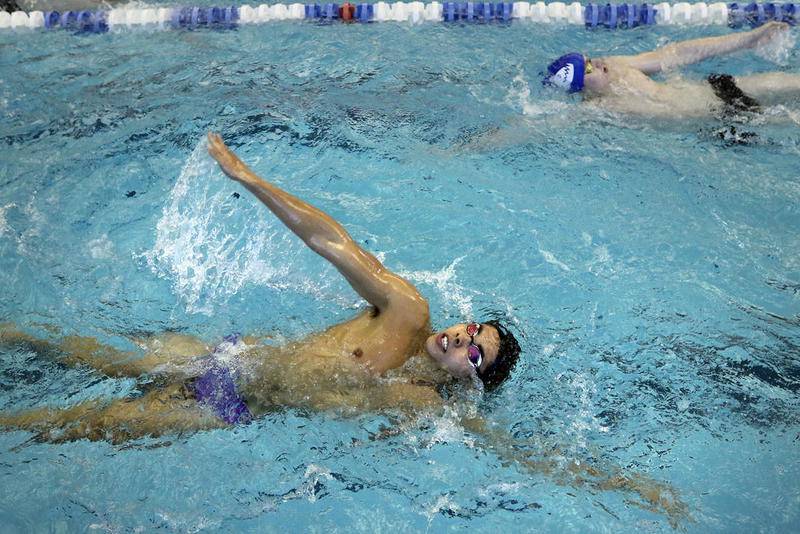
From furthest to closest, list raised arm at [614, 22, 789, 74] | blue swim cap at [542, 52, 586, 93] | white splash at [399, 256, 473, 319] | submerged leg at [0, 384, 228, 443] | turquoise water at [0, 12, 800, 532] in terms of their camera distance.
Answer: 1. raised arm at [614, 22, 789, 74]
2. blue swim cap at [542, 52, 586, 93]
3. white splash at [399, 256, 473, 319]
4. turquoise water at [0, 12, 800, 532]
5. submerged leg at [0, 384, 228, 443]

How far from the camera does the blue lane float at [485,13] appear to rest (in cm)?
652

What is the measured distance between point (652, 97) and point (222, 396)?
3.45 m

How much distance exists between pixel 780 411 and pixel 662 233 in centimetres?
126

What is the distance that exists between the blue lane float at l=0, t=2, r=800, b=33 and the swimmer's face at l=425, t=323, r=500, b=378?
383 centimetres

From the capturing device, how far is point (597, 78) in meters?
5.39

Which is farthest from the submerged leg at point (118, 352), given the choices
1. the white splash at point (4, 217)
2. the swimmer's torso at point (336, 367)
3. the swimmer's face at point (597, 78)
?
the swimmer's face at point (597, 78)

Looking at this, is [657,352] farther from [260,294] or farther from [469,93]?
[469,93]

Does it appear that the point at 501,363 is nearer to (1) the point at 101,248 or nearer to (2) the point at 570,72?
(1) the point at 101,248

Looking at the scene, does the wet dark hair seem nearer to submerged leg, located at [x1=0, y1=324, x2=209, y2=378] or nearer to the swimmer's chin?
the swimmer's chin

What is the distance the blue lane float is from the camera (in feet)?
21.4

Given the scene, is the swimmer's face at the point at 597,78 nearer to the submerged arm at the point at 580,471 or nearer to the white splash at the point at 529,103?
the white splash at the point at 529,103

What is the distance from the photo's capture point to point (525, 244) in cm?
466

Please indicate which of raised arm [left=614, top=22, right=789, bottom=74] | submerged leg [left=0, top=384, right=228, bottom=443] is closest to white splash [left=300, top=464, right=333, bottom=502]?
submerged leg [left=0, top=384, right=228, bottom=443]

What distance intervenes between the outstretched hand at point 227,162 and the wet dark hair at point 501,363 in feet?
4.08
